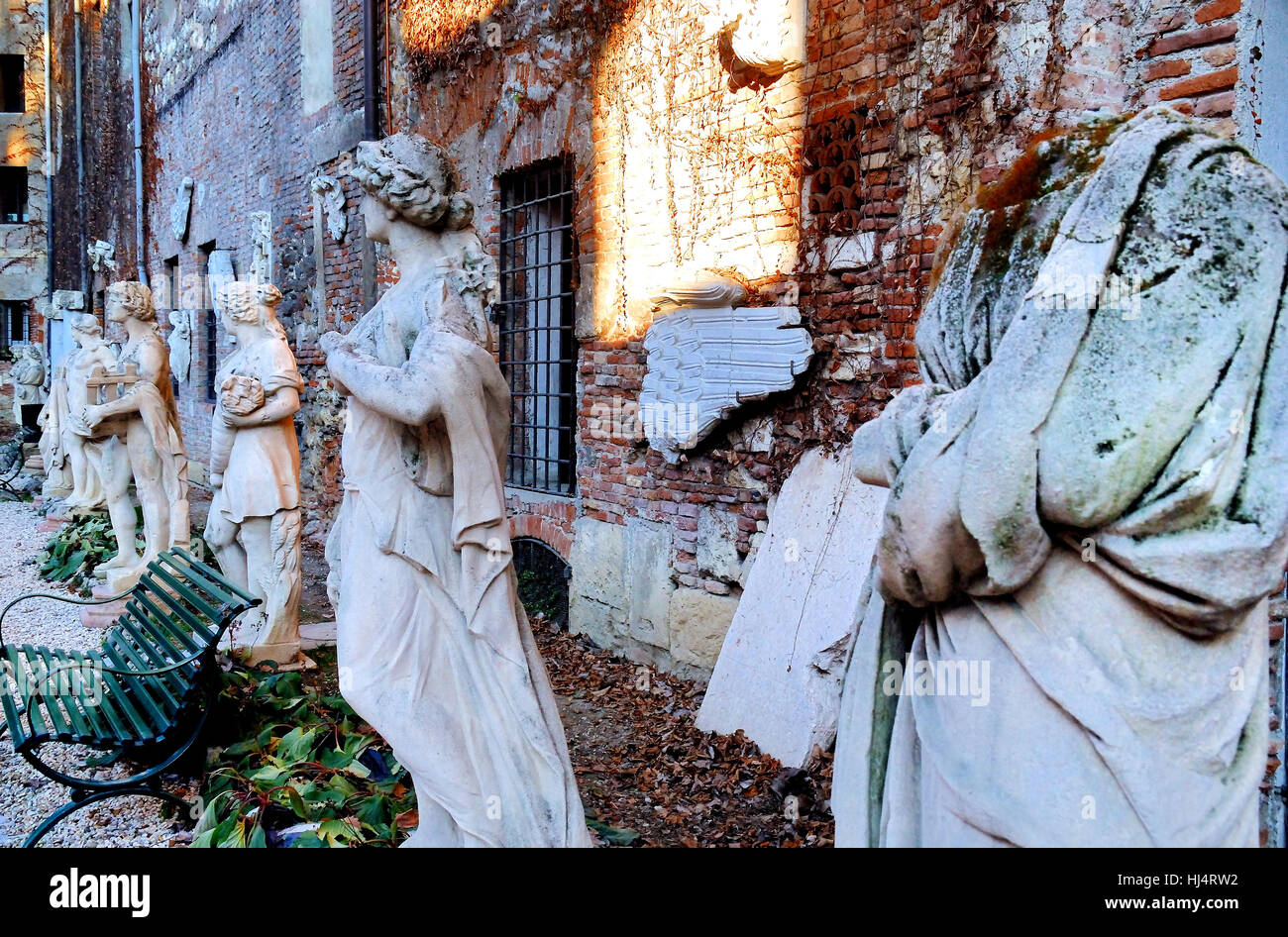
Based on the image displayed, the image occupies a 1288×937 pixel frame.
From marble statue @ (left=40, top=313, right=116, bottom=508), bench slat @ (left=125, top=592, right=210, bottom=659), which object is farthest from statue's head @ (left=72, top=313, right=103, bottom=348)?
bench slat @ (left=125, top=592, right=210, bottom=659)

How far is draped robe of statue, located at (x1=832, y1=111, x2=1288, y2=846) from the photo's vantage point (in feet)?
4.22

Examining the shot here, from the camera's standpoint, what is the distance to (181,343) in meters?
17.8

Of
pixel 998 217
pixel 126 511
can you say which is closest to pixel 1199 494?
pixel 998 217

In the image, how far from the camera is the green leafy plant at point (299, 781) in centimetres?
389

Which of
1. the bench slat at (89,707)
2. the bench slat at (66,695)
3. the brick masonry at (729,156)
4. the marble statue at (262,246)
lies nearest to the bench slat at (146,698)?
the bench slat at (89,707)

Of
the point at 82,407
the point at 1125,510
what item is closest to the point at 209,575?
the point at 82,407

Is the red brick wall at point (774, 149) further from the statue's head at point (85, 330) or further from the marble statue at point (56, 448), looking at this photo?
the marble statue at point (56, 448)

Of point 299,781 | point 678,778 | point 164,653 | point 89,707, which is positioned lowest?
point 678,778

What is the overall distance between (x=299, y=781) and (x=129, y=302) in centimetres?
591

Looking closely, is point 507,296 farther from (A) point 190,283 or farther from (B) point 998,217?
(A) point 190,283

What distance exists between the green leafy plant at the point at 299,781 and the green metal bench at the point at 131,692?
0.29 metres

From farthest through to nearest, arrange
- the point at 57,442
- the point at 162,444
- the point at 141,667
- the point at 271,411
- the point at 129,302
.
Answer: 1. the point at 57,442
2. the point at 129,302
3. the point at 162,444
4. the point at 271,411
5. the point at 141,667

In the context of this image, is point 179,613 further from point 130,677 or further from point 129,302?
point 129,302

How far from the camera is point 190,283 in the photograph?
17.2 metres
